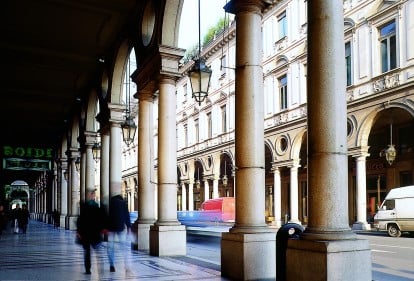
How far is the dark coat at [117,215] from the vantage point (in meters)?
9.17

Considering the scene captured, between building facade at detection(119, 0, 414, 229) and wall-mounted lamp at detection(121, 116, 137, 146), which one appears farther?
building facade at detection(119, 0, 414, 229)

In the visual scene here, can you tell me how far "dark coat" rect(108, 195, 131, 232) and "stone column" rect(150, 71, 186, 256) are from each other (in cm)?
225

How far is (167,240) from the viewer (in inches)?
449

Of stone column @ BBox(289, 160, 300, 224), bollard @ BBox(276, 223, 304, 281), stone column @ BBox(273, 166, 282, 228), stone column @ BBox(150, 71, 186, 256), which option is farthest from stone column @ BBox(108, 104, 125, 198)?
stone column @ BBox(273, 166, 282, 228)

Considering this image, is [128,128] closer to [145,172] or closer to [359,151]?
[145,172]

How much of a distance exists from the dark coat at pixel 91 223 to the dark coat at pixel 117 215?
189 millimetres

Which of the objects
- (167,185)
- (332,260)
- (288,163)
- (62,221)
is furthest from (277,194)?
(332,260)

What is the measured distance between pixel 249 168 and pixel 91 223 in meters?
3.34

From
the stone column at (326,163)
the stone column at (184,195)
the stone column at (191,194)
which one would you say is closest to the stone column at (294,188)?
the stone column at (191,194)

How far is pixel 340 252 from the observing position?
568 centimetres

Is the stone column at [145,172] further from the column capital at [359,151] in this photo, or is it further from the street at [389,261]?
the column capital at [359,151]

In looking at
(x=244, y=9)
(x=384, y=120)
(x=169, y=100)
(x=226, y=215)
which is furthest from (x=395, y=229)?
(x=244, y=9)

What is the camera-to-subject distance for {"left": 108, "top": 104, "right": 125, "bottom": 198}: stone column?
15.8 m

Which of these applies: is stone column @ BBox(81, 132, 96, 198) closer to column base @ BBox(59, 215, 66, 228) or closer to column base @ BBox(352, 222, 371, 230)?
column base @ BBox(59, 215, 66, 228)
